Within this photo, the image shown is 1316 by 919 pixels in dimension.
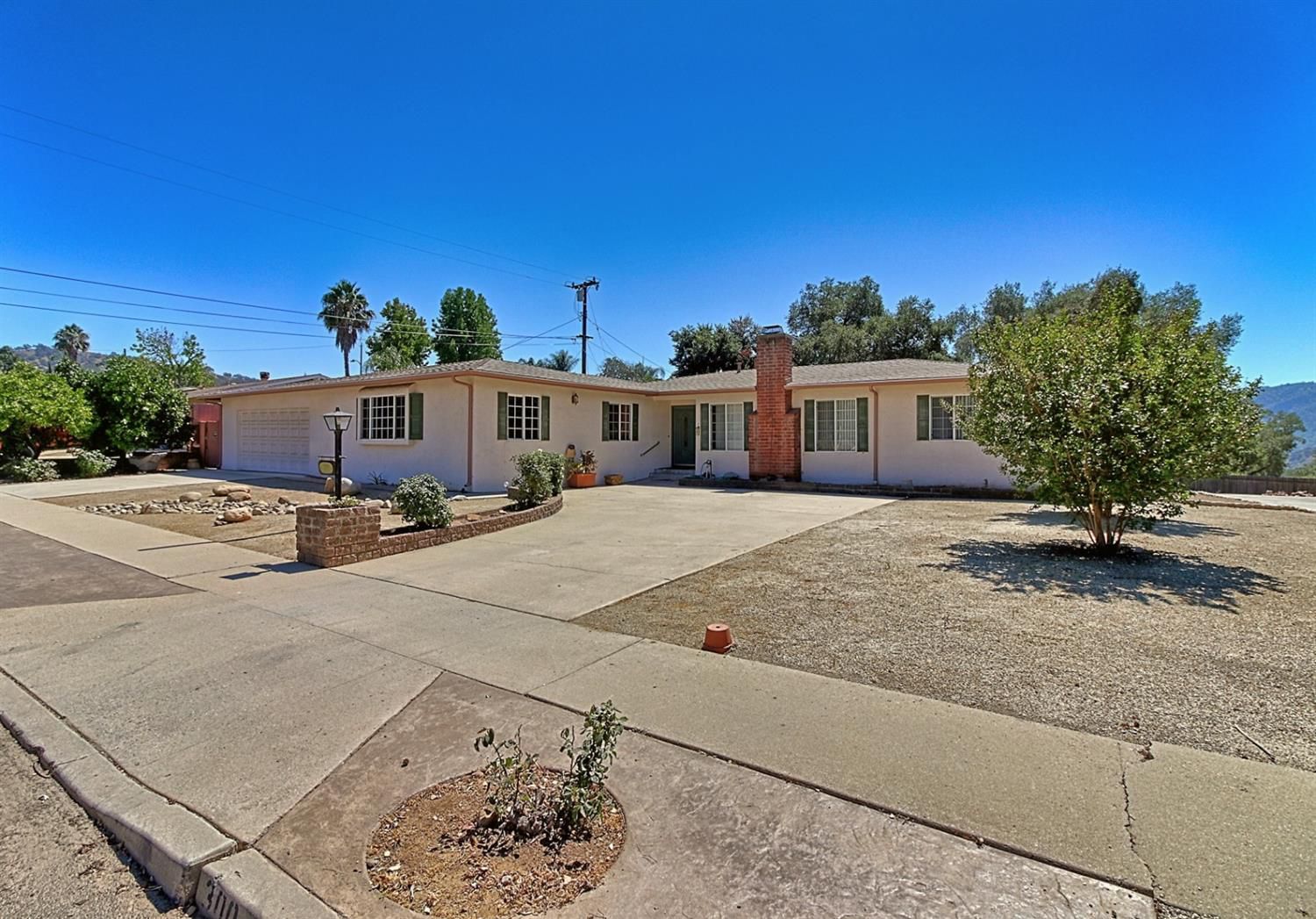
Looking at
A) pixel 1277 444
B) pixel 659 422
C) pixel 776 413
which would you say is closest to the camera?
pixel 776 413

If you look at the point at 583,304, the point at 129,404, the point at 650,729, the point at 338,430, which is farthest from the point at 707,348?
the point at 650,729

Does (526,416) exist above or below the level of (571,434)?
above

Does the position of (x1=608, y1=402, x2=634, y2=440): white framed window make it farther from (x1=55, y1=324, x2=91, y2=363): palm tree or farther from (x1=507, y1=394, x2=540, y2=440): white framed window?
(x1=55, y1=324, x2=91, y2=363): palm tree

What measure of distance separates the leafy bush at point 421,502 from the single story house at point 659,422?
21.9 ft

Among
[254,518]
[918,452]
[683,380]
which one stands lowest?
[254,518]

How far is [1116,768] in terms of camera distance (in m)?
2.80

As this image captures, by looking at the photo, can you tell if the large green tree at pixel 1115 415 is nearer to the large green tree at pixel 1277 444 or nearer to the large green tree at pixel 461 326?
the large green tree at pixel 1277 444

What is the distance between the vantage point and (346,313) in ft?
147

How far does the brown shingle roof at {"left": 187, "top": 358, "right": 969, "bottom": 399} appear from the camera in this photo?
50.9 ft

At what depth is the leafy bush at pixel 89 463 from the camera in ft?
65.7

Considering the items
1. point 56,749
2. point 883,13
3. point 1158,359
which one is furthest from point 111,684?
point 883,13

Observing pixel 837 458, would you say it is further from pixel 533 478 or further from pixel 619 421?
pixel 533 478

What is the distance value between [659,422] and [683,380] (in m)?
1.70

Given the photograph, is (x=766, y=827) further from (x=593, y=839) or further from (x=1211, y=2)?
(x=1211, y=2)
